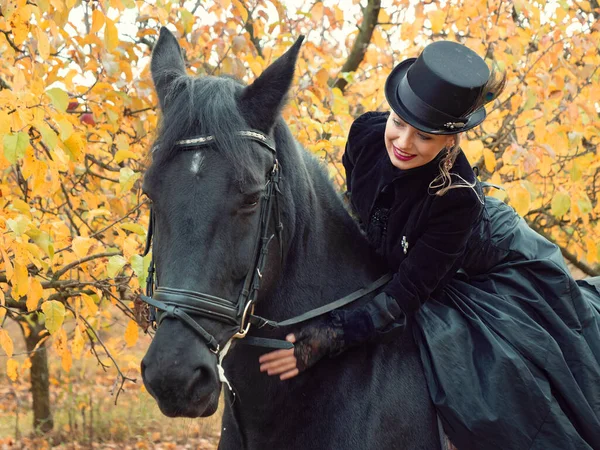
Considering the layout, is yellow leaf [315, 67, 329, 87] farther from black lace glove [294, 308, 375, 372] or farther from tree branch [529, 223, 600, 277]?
tree branch [529, 223, 600, 277]

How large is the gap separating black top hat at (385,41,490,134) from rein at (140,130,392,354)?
1.90 ft

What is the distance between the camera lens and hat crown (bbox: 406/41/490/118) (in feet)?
7.89

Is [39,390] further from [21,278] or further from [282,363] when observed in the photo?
[282,363]

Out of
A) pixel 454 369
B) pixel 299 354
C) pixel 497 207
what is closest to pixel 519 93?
pixel 497 207

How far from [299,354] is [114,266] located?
120 centimetres

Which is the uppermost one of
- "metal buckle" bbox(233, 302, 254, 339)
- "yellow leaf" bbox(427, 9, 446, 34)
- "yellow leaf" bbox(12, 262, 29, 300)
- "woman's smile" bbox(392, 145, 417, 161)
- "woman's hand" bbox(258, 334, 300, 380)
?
"yellow leaf" bbox(427, 9, 446, 34)

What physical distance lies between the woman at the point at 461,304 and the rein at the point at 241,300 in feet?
0.35

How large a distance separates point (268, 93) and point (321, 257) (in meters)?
0.70

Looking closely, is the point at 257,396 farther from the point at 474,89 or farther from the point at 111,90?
the point at 111,90

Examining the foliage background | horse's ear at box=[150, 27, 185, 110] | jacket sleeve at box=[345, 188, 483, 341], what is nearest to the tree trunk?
the foliage background

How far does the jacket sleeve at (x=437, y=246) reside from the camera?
2.47 metres

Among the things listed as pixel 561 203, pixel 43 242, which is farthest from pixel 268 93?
pixel 561 203

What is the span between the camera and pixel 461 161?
8.52 feet

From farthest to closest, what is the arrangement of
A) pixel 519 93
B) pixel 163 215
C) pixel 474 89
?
pixel 519 93 < pixel 474 89 < pixel 163 215
